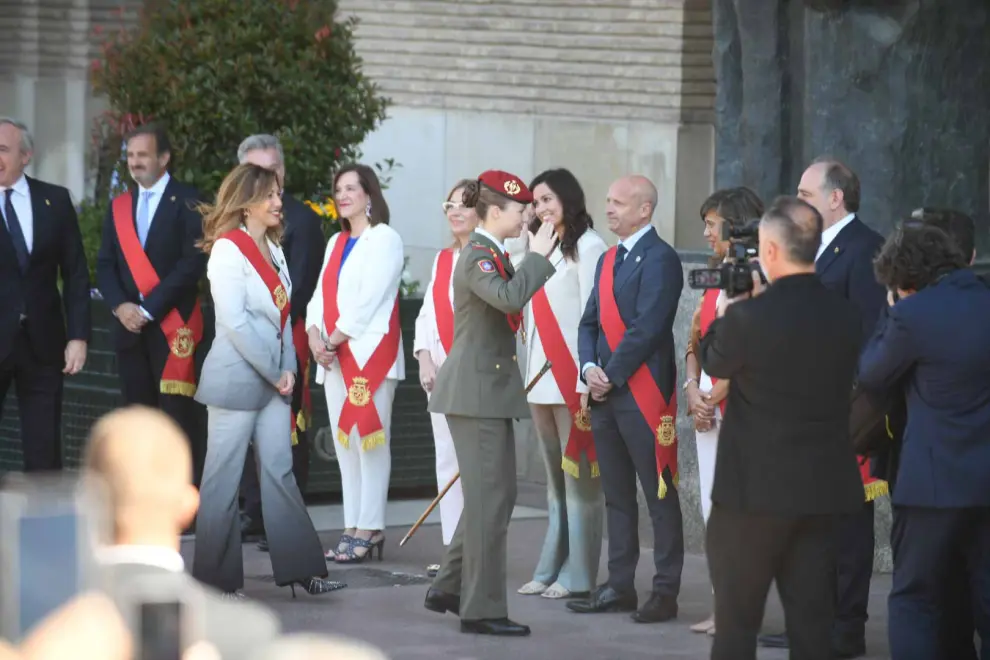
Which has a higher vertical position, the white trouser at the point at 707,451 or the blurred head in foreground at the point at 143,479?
the blurred head in foreground at the point at 143,479

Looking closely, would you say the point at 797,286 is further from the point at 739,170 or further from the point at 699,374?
the point at 739,170

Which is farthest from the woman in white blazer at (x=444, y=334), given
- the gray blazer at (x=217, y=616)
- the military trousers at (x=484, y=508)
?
the gray blazer at (x=217, y=616)

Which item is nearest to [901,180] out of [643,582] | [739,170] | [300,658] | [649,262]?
[739,170]

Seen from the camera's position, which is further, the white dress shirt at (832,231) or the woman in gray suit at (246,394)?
the woman in gray suit at (246,394)

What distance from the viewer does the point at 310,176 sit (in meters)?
11.0

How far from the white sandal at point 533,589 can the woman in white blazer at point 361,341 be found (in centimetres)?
102

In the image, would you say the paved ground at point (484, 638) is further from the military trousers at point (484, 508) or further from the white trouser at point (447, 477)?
the white trouser at point (447, 477)

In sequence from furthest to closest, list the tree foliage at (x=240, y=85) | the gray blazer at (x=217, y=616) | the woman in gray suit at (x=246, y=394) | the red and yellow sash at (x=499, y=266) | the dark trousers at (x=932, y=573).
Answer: the tree foliage at (x=240, y=85), the woman in gray suit at (x=246, y=394), the red and yellow sash at (x=499, y=266), the dark trousers at (x=932, y=573), the gray blazer at (x=217, y=616)

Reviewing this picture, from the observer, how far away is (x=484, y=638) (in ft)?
26.3

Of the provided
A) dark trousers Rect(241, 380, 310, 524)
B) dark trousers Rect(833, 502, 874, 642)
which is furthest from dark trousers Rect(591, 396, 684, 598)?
dark trousers Rect(241, 380, 310, 524)

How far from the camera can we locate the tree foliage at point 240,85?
35.6ft

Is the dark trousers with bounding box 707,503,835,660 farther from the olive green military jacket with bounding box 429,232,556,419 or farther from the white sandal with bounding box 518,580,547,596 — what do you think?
the white sandal with bounding box 518,580,547,596

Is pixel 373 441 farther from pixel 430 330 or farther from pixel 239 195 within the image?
pixel 239 195

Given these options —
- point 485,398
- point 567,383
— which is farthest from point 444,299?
point 485,398
